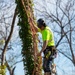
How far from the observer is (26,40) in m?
7.60

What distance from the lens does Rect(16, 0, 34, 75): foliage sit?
7.48 m

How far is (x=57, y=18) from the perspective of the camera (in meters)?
25.2

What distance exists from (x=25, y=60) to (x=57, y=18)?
17784 millimetres

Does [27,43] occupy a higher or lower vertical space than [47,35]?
lower

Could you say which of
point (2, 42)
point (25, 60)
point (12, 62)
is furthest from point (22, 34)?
point (12, 62)

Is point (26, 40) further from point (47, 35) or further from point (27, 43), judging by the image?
point (47, 35)

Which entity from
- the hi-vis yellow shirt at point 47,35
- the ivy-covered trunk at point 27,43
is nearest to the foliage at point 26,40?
the ivy-covered trunk at point 27,43

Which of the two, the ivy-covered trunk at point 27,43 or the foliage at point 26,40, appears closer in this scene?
the ivy-covered trunk at point 27,43

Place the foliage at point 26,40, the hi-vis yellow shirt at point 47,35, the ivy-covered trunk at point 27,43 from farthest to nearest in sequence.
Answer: the foliage at point 26,40
the ivy-covered trunk at point 27,43
the hi-vis yellow shirt at point 47,35

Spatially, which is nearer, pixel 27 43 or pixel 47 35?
pixel 47 35

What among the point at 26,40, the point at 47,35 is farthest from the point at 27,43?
the point at 47,35

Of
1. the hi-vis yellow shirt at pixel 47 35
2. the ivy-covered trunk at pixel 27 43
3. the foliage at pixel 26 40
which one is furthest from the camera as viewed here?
the foliage at pixel 26 40

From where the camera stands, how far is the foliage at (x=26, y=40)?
748 centimetres

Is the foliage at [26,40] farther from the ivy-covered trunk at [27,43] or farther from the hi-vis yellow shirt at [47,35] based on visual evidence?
the hi-vis yellow shirt at [47,35]
